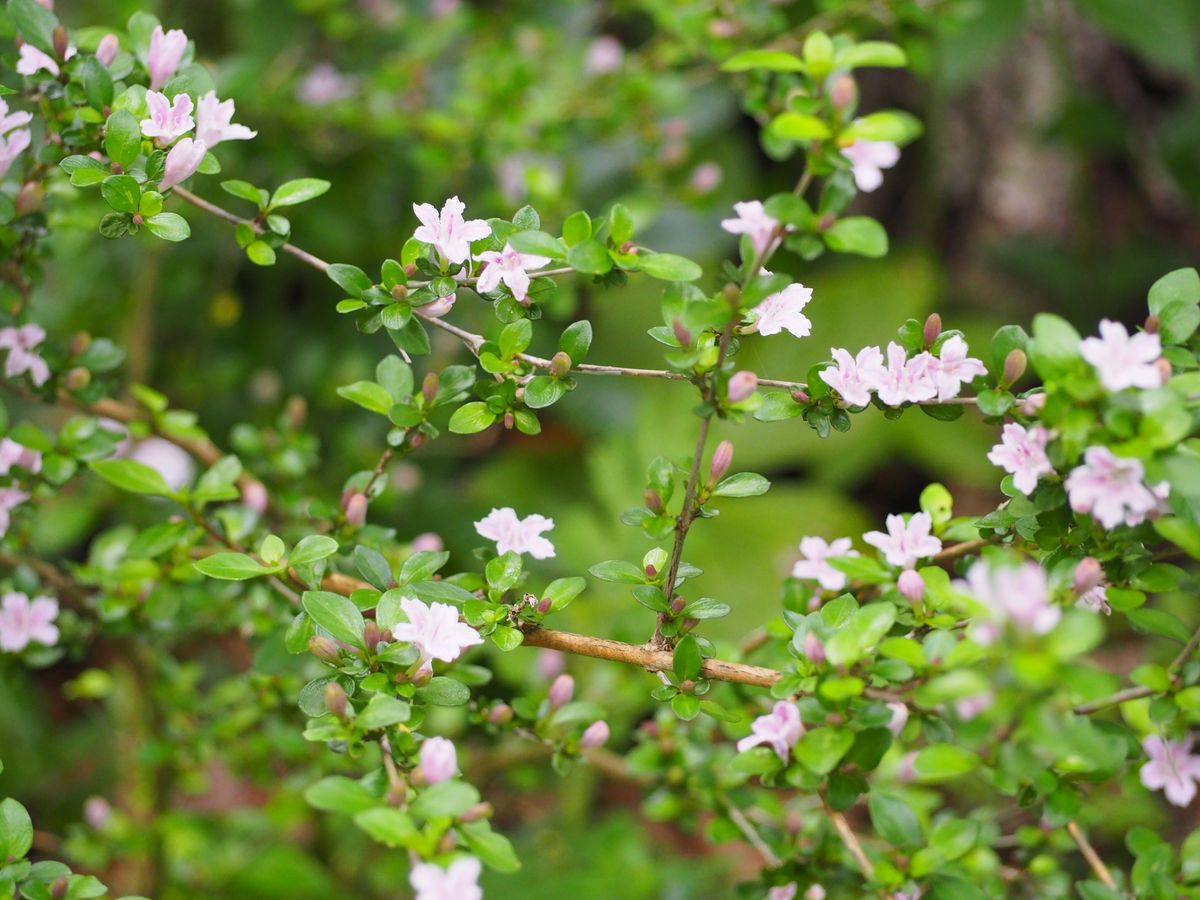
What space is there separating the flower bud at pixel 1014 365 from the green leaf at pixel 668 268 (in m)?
0.21

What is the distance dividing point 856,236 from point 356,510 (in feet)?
1.42

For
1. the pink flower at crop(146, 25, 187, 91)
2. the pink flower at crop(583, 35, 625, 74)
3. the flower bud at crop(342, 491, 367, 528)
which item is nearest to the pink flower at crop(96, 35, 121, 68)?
the pink flower at crop(146, 25, 187, 91)

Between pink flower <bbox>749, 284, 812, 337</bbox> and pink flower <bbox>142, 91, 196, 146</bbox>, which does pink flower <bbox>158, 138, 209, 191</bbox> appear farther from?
pink flower <bbox>749, 284, 812, 337</bbox>

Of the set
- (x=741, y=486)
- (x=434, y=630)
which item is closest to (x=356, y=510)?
(x=434, y=630)

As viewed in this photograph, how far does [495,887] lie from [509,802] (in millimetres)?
168

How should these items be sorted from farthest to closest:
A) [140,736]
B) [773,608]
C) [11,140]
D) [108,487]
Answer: [773,608] → [108,487] → [140,736] → [11,140]

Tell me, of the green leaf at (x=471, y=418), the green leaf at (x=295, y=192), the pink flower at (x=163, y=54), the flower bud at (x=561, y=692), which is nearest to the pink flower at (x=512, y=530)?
the green leaf at (x=471, y=418)

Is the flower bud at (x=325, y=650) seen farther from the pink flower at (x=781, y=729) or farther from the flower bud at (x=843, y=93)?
the flower bud at (x=843, y=93)

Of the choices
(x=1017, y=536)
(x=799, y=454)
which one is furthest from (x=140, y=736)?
(x=799, y=454)

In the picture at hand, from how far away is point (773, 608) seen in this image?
1.98 metres

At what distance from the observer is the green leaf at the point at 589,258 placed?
2.12ft

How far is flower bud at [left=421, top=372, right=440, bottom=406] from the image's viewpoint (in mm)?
769

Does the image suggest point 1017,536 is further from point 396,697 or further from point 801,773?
point 396,697

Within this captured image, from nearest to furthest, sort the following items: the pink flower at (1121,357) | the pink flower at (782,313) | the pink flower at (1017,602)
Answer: the pink flower at (1017,602), the pink flower at (1121,357), the pink flower at (782,313)
